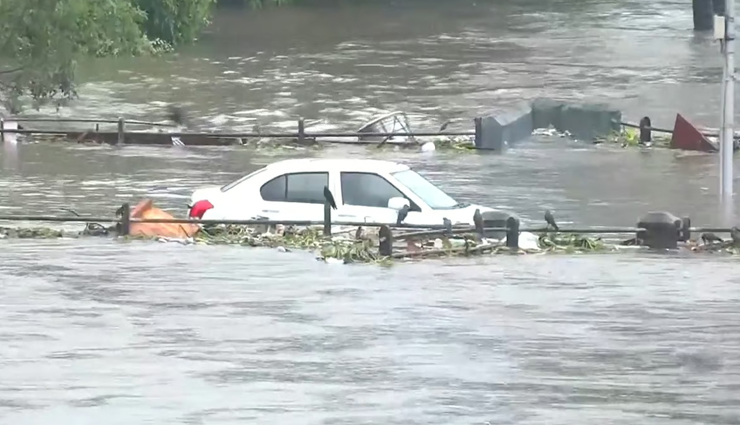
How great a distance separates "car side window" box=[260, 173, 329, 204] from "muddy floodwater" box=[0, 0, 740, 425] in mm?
1344

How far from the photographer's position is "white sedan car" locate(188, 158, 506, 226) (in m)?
19.3

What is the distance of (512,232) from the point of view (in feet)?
59.4

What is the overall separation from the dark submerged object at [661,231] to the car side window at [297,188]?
12.6ft

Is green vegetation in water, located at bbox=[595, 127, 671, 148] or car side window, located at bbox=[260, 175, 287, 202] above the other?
car side window, located at bbox=[260, 175, 287, 202]

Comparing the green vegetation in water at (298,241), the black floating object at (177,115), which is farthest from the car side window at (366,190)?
the black floating object at (177,115)

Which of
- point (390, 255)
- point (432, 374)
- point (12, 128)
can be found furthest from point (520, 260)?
point (12, 128)

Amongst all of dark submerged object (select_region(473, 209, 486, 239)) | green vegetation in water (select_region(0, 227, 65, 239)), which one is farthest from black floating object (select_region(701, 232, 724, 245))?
green vegetation in water (select_region(0, 227, 65, 239))

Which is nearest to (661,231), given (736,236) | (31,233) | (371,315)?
(736,236)

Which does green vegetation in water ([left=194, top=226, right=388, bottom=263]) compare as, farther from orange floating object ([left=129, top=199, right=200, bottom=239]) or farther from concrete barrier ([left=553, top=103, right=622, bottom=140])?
concrete barrier ([left=553, top=103, right=622, bottom=140])

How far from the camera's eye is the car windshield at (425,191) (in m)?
19.5

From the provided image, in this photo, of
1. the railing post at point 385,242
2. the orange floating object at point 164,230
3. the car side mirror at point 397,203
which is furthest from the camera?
the orange floating object at point 164,230

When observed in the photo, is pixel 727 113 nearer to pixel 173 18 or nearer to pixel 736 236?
pixel 736 236

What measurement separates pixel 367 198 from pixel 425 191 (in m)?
0.73

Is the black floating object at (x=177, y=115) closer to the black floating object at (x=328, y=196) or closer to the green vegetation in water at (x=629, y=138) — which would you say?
the green vegetation in water at (x=629, y=138)
